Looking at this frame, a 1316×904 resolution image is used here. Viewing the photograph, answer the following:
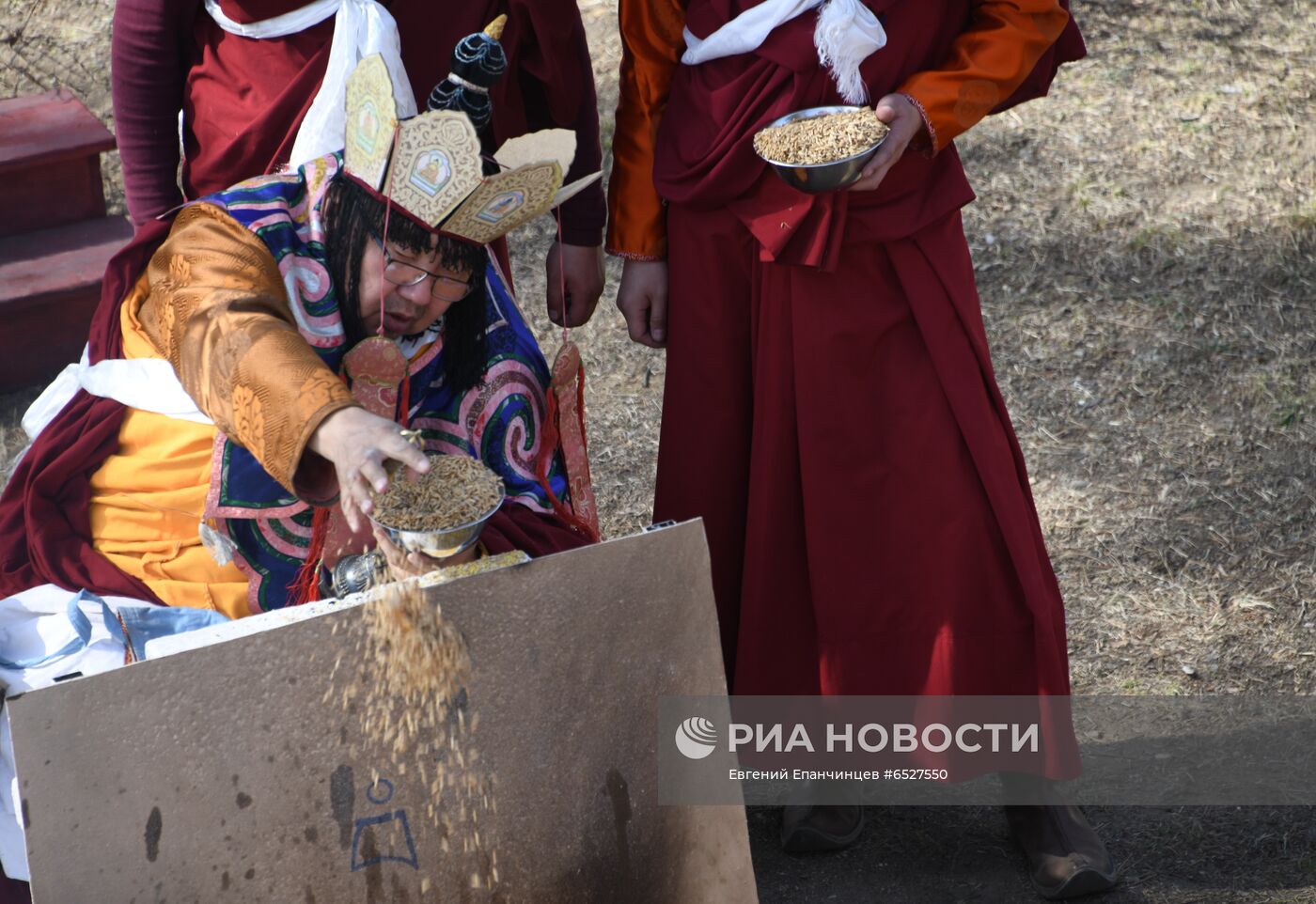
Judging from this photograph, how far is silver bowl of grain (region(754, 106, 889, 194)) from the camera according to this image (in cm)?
217

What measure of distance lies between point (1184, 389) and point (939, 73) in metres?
2.20

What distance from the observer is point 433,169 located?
6.62 ft

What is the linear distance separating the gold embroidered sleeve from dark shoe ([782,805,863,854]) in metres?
1.32

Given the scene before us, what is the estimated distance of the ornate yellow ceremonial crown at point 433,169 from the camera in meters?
2.00

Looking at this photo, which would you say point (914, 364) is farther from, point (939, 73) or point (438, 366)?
point (438, 366)

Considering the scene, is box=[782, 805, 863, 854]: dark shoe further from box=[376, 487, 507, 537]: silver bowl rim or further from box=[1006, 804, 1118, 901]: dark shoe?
box=[376, 487, 507, 537]: silver bowl rim

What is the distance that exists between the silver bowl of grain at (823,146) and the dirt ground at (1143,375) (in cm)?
134

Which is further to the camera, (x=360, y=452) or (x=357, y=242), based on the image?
(x=357, y=242)

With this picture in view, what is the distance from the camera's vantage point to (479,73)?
2064 mm

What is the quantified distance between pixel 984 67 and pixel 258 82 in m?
1.27

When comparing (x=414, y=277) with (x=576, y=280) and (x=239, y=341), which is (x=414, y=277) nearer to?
(x=239, y=341)

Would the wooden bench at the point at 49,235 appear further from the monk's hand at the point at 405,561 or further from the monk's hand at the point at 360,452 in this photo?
Result: the monk's hand at the point at 360,452

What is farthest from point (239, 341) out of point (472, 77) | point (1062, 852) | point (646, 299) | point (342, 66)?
point (1062, 852)

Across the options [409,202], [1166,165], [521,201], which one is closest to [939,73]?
[521,201]
